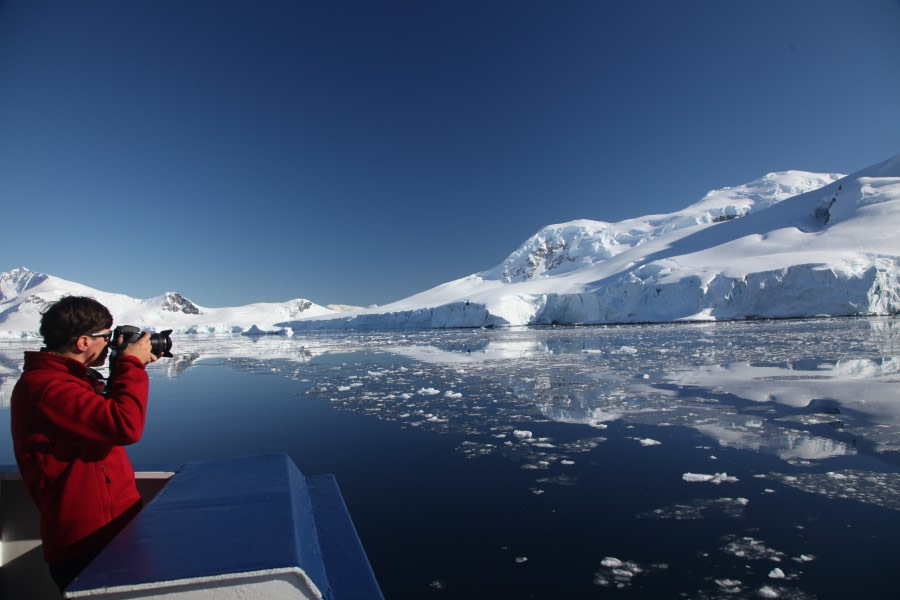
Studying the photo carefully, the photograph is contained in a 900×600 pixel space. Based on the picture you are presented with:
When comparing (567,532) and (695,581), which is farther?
(567,532)

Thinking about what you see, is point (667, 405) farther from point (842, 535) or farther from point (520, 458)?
point (842, 535)

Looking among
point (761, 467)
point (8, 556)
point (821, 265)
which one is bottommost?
point (761, 467)

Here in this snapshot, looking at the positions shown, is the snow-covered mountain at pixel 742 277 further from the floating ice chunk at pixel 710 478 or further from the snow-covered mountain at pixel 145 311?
the floating ice chunk at pixel 710 478

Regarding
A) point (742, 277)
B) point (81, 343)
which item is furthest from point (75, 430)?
point (742, 277)

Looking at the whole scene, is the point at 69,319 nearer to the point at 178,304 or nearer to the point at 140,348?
the point at 140,348

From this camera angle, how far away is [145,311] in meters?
132

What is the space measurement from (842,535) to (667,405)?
12.7 ft

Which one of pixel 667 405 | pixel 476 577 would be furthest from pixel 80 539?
pixel 667 405

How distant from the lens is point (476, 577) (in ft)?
7.60

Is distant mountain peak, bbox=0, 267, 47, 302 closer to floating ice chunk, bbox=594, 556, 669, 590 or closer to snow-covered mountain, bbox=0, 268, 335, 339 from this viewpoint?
snow-covered mountain, bbox=0, 268, 335, 339

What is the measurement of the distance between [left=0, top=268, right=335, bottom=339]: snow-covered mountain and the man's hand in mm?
78255

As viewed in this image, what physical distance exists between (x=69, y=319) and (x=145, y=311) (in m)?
158

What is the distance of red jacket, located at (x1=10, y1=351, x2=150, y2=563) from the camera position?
1274 millimetres

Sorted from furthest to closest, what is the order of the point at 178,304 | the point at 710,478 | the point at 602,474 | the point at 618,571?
1. the point at 178,304
2. the point at 602,474
3. the point at 710,478
4. the point at 618,571
